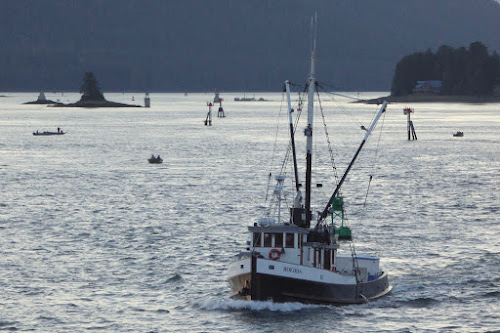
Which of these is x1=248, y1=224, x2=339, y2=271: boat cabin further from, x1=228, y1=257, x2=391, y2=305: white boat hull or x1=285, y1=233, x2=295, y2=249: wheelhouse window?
x1=228, y1=257, x2=391, y2=305: white boat hull

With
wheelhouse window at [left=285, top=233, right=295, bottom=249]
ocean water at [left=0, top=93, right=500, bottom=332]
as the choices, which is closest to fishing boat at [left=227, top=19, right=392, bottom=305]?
wheelhouse window at [left=285, top=233, right=295, bottom=249]

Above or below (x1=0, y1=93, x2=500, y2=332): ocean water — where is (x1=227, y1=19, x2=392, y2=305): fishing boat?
above

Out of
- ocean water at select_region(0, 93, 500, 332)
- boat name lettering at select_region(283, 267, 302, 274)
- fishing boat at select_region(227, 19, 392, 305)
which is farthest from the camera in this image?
ocean water at select_region(0, 93, 500, 332)

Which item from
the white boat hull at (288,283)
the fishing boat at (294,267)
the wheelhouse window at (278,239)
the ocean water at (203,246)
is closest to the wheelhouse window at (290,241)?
the fishing boat at (294,267)

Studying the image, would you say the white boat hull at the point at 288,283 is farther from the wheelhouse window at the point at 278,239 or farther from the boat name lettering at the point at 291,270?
the wheelhouse window at the point at 278,239

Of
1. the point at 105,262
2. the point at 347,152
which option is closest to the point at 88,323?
the point at 105,262

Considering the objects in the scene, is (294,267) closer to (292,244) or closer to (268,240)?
(292,244)

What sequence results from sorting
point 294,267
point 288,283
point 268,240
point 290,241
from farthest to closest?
point 290,241 < point 268,240 < point 288,283 < point 294,267

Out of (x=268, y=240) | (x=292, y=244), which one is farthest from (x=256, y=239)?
(x=292, y=244)

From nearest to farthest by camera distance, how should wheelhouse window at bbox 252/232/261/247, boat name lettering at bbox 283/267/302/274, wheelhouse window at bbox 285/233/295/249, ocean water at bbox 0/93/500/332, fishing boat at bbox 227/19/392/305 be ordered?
boat name lettering at bbox 283/267/302/274 → fishing boat at bbox 227/19/392/305 → ocean water at bbox 0/93/500/332 → wheelhouse window at bbox 252/232/261/247 → wheelhouse window at bbox 285/233/295/249

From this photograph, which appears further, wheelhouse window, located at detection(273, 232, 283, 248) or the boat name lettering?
wheelhouse window, located at detection(273, 232, 283, 248)

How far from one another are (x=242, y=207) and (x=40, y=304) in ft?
136

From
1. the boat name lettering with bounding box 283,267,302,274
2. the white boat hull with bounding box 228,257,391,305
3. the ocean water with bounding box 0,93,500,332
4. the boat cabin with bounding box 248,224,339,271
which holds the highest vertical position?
the boat cabin with bounding box 248,224,339,271

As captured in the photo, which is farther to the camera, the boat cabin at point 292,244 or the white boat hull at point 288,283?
the boat cabin at point 292,244
